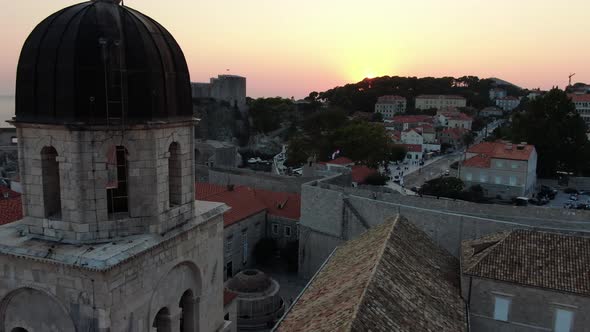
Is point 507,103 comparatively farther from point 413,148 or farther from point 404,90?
point 413,148

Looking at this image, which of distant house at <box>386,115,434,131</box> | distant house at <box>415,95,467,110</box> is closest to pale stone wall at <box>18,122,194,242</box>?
distant house at <box>386,115,434,131</box>

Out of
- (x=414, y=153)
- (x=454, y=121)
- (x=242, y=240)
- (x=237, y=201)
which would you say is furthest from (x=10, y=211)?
(x=454, y=121)

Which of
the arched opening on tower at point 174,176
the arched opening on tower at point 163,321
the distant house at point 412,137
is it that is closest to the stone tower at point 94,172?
the arched opening on tower at point 174,176

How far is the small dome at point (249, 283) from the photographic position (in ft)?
78.9

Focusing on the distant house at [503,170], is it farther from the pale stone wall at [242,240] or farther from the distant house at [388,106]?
the distant house at [388,106]

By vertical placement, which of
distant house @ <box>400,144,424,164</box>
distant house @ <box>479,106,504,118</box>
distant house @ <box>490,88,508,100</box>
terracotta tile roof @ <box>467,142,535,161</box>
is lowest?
distant house @ <box>400,144,424,164</box>

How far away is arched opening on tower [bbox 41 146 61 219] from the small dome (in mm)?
17107

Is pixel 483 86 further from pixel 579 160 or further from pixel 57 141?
pixel 57 141

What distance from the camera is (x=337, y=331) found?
931 centimetres

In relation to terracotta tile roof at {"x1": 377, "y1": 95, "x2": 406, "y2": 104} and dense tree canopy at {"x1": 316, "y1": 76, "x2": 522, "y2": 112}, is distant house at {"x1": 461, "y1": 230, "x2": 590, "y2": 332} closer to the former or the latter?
dense tree canopy at {"x1": 316, "y1": 76, "x2": 522, "y2": 112}

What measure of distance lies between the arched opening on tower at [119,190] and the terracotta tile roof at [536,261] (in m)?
11.8

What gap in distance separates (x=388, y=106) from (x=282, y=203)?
93.8m

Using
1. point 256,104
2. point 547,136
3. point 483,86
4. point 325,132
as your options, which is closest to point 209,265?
point 547,136

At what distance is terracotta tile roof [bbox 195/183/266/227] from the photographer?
31092 mm
